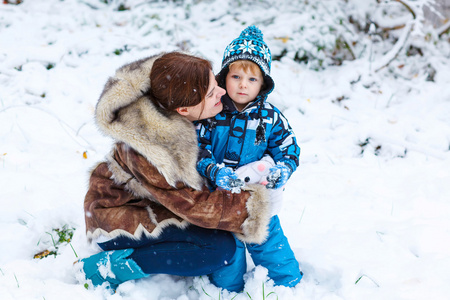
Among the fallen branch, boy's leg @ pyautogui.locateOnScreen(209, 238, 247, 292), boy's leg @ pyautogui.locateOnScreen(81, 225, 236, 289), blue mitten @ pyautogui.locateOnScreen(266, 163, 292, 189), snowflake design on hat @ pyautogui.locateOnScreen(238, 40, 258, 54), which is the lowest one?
boy's leg @ pyautogui.locateOnScreen(209, 238, 247, 292)

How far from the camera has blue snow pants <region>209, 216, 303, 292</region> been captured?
2.12 m

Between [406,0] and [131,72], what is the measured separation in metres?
3.46

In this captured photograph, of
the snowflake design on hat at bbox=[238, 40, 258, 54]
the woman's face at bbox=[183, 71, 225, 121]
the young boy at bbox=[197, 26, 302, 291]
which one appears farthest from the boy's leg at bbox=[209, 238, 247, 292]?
the snowflake design on hat at bbox=[238, 40, 258, 54]

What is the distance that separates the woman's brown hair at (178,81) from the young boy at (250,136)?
259 millimetres

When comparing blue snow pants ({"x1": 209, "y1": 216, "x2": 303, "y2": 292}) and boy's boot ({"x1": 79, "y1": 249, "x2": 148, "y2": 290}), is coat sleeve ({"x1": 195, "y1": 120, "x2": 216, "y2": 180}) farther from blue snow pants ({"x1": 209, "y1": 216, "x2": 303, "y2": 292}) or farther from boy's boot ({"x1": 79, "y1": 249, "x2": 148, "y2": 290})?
boy's boot ({"x1": 79, "y1": 249, "x2": 148, "y2": 290})

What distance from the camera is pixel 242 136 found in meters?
2.10

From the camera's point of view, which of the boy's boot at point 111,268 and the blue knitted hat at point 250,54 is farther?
the blue knitted hat at point 250,54

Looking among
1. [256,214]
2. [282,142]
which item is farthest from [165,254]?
[282,142]

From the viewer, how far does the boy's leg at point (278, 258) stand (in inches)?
83.3

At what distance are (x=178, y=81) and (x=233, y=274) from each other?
1.09 meters

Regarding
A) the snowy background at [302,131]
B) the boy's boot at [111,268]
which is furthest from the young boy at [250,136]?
the boy's boot at [111,268]

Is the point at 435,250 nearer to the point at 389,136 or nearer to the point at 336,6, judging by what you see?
the point at 389,136

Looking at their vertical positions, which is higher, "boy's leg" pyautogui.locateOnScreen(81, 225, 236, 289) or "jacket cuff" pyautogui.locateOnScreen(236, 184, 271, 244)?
"jacket cuff" pyautogui.locateOnScreen(236, 184, 271, 244)

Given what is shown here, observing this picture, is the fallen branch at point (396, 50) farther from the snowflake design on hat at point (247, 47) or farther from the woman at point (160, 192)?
the woman at point (160, 192)
